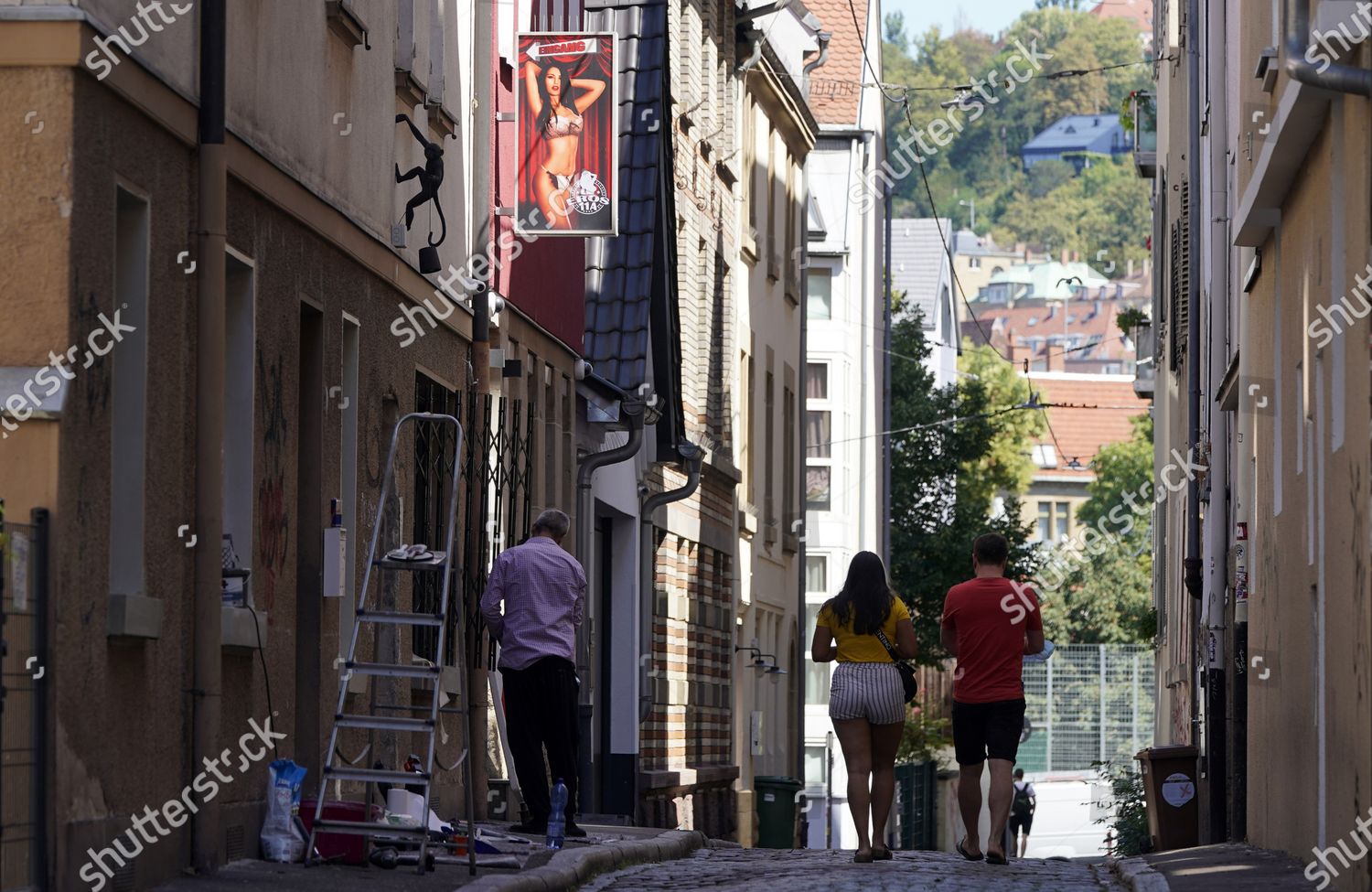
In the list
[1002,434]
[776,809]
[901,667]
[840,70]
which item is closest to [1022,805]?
[840,70]

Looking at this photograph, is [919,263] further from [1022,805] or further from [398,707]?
Answer: [398,707]

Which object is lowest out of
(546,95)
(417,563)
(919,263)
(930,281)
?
(417,563)

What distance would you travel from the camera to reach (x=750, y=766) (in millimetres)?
34750

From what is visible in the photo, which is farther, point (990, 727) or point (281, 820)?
point (990, 727)

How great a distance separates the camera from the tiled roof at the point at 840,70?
4906cm

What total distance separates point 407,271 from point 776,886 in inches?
209

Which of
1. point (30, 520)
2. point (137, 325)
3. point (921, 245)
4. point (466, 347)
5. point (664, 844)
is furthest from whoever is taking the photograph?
point (921, 245)

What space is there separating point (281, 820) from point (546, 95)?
27.1 feet

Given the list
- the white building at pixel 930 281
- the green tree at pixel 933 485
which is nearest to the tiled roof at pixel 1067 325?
the white building at pixel 930 281

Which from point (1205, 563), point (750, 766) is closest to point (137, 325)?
point (1205, 563)

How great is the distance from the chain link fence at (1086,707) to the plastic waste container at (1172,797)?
179 feet

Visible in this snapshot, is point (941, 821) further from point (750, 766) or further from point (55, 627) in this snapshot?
point (55, 627)

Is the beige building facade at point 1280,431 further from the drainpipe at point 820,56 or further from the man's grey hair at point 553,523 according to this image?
the drainpipe at point 820,56

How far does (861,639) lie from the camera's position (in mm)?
14023
